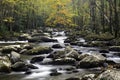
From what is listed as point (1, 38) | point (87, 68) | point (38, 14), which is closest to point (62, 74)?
point (87, 68)

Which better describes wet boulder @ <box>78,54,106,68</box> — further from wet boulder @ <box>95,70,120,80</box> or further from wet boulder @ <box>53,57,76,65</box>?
wet boulder @ <box>95,70,120,80</box>

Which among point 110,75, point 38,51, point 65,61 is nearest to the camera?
point 110,75

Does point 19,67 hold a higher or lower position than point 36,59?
higher

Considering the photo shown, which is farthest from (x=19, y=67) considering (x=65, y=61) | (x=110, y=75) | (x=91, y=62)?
(x=110, y=75)

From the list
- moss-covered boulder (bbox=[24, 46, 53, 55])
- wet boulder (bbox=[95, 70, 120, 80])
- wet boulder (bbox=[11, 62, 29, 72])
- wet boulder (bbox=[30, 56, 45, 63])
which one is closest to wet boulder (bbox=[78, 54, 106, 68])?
wet boulder (bbox=[11, 62, 29, 72])

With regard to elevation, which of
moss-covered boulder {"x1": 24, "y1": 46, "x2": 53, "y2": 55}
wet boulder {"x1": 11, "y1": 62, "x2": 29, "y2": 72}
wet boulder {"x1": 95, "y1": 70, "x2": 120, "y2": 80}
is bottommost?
moss-covered boulder {"x1": 24, "y1": 46, "x2": 53, "y2": 55}

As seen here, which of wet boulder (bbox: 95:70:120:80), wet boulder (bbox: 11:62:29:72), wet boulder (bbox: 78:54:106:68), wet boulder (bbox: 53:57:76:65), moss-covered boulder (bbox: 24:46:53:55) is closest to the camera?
wet boulder (bbox: 95:70:120:80)

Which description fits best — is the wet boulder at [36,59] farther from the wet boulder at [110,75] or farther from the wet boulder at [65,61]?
the wet boulder at [110,75]

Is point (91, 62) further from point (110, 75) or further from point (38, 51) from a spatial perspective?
point (110, 75)

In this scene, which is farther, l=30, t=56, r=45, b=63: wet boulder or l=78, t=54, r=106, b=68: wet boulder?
l=30, t=56, r=45, b=63: wet boulder

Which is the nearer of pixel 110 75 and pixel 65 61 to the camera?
pixel 110 75

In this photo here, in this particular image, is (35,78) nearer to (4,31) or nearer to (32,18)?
(4,31)

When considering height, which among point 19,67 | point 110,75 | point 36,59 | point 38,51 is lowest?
point 38,51

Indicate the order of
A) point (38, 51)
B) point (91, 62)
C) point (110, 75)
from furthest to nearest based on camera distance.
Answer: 1. point (38, 51)
2. point (91, 62)
3. point (110, 75)
